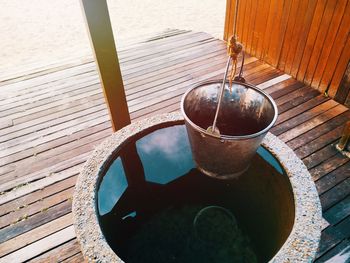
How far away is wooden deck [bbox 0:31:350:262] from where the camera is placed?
10.1 feet

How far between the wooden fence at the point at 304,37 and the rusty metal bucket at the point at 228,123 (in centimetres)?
291

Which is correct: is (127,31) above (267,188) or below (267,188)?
below

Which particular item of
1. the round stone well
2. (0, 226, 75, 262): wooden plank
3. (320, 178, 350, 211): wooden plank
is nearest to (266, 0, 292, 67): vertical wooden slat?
(320, 178, 350, 211): wooden plank

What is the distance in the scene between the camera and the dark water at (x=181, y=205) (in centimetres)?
266

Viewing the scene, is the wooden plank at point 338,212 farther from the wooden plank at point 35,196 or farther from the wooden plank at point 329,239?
the wooden plank at point 35,196

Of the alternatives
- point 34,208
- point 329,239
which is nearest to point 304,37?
point 329,239

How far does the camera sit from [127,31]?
8711 mm

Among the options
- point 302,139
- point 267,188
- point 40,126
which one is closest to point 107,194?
point 267,188

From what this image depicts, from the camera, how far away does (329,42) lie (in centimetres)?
439

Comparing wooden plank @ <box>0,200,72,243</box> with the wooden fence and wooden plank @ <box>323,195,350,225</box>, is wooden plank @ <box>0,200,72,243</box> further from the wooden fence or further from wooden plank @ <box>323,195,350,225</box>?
the wooden fence

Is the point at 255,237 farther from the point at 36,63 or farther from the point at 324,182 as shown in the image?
the point at 36,63

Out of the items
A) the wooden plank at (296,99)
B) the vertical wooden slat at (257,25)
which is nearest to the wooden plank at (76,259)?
the wooden plank at (296,99)

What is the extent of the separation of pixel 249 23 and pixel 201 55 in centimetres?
118

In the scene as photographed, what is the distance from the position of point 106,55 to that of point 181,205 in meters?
1.88
